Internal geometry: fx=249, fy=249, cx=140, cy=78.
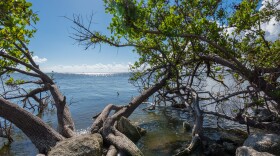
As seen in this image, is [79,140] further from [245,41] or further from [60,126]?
[245,41]

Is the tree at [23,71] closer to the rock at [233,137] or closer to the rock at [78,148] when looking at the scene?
the rock at [78,148]

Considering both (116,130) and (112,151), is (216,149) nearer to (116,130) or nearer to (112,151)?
(116,130)

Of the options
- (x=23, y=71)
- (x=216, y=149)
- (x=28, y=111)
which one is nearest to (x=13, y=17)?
(x=28, y=111)

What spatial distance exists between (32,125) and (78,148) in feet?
7.83

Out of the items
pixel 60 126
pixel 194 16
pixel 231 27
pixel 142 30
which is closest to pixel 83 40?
pixel 142 30

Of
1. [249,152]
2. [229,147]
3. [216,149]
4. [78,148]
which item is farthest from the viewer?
[229,147]

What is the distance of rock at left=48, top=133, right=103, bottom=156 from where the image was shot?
290 inches

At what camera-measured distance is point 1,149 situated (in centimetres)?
1179

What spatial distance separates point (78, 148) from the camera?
762cm

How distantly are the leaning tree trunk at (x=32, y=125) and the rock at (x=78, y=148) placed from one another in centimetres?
127

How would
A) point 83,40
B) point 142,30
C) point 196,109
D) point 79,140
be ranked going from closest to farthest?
point 79,140 → point 142,30 → point 83,40 → point 196,109

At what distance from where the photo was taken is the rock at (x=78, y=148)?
738cm

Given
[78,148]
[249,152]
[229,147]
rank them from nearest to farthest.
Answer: [249,152] < [78,148] < [229,147]

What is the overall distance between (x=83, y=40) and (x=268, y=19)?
7.80m
